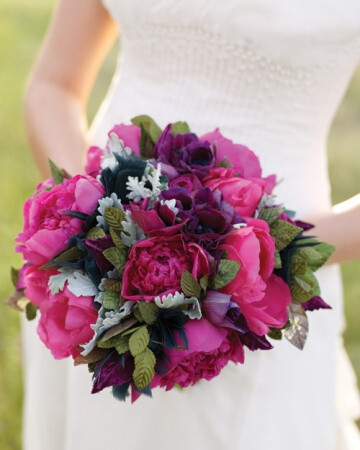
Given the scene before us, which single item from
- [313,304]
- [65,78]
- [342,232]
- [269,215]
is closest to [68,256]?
[269,215]

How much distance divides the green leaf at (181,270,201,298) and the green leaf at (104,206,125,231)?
141 millimetres

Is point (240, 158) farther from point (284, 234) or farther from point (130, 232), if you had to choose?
point (130, 232)

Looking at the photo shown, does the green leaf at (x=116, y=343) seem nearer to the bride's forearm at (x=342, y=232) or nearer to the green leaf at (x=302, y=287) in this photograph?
the green leaf at (x=302, y=287)

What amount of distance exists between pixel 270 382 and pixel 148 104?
794 millimetres

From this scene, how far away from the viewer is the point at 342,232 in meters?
1.62

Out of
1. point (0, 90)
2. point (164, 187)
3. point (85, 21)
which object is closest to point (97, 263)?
point (164, 187)

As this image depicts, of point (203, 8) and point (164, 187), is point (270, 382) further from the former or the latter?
point (203, 8)

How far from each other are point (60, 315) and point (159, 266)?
A: 23 cm

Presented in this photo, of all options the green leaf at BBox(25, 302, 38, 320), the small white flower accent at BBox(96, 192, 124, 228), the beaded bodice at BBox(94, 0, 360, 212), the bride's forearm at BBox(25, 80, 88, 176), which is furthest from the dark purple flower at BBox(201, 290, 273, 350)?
the bride's forearm at BBox(25, 80, 88, 176)

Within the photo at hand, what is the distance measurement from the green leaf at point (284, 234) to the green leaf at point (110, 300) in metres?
0.31

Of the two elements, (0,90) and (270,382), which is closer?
(270,382)

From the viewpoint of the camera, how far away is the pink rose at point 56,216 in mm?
1160

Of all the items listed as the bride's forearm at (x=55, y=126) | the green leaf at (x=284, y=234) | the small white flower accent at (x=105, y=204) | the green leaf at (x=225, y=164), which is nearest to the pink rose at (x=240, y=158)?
the green leaf at (x=225, y=164)

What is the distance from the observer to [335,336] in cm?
178
